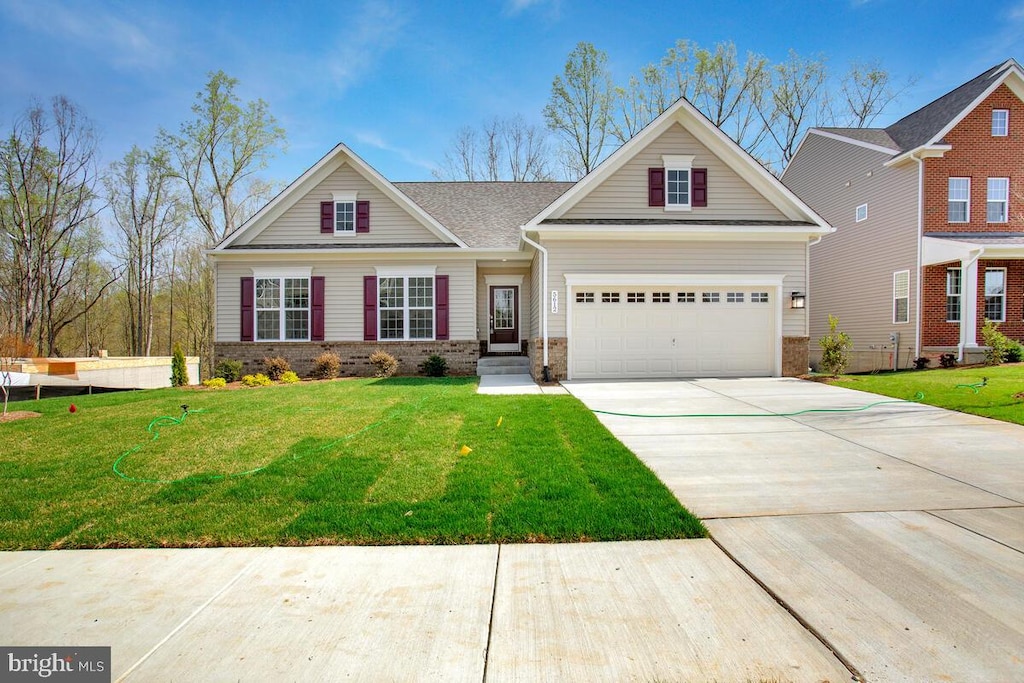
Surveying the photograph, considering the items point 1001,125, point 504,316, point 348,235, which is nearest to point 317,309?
point 348,235

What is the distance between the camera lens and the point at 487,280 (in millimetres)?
16203

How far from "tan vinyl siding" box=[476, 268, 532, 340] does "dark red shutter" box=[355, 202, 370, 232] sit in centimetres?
369

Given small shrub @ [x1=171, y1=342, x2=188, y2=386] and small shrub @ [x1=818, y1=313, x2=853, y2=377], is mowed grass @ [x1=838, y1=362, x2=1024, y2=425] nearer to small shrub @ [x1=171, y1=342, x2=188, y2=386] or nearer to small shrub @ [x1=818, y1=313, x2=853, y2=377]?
small shrub @ [x1=818, y1=313, x2=853, y2=377]

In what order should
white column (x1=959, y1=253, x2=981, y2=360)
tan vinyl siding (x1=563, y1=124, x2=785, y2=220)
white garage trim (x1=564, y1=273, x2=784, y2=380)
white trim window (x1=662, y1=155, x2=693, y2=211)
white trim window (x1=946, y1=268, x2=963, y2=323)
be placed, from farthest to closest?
white trim window (x1=946, y1=268, x2=963, y2=323) < white column (x1=959, y1=253, x2=981, y2=360) < white trim window (x1=662, y1=155, x2=693, y2=211) < tan vinyl siding (x1=563, y1=124, x2=785, y2=220) < white garage trim (x1=564, y1=273, x2=784, y2=380)

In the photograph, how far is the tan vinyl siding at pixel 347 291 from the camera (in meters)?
15.0

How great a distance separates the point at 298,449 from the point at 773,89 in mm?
30460

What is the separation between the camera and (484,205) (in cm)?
1755

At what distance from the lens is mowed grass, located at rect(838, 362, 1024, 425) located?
792 cm

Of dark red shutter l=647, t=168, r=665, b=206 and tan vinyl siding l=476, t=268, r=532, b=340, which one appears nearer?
dark red shutter l=647, t=168, r=665, b=206

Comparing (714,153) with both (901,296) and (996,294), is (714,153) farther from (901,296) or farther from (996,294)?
(996,294)

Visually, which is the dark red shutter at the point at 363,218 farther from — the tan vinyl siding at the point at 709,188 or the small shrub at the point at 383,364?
the tan vinyl siding at the point at 709,188

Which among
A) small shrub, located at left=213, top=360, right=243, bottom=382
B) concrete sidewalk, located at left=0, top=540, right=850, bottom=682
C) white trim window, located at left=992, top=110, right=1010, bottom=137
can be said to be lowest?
concrete sidewalk, located at left=0, top=540, right=850, bottom=682

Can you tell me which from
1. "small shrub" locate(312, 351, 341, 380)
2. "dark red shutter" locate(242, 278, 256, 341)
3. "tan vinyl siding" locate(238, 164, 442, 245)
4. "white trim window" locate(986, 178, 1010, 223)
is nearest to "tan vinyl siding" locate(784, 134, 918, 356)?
"white trim window" locate(986, 178, 1010, 223)

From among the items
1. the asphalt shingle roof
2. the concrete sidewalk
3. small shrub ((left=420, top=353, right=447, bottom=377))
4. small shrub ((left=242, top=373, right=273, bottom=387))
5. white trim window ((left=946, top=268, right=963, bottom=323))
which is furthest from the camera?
the asphalt shingle roof
